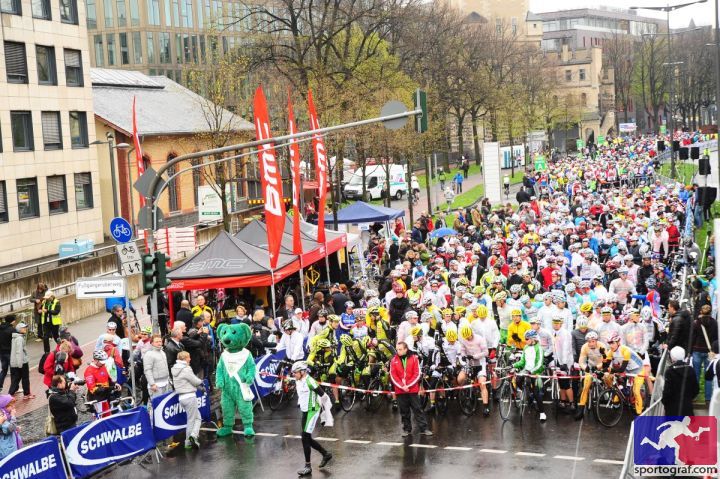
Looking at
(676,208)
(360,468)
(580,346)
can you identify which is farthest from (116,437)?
(676,208)

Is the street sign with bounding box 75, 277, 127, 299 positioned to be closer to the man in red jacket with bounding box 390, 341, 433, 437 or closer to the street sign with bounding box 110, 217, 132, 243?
the street sign with bounding box 110, 217, 132, 243

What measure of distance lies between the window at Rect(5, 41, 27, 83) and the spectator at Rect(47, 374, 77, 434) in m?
26.8

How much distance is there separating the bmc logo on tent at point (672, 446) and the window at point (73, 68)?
115ft

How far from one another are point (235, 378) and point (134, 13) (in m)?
78.3

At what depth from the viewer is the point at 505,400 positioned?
648 inches

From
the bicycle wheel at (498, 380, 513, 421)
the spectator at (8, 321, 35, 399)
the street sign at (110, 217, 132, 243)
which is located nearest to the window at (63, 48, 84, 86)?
the spectator at (8, 321, 35, 399)

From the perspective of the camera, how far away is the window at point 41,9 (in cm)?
4038

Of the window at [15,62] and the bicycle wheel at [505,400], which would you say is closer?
the bicycle wheel at [505,400]

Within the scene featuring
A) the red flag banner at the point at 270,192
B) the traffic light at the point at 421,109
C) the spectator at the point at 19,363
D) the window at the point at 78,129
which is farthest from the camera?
the window at the point at 78,129

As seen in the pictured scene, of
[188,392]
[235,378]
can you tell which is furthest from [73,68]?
[188,392]

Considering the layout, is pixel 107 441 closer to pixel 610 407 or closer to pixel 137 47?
pixel 610 407

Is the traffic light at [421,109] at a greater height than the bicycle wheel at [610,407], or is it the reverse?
the traffic light at [421,109]

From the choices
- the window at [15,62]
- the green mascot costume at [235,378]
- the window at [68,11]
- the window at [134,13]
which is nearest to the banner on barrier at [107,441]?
the green mascot costume at [235,378]

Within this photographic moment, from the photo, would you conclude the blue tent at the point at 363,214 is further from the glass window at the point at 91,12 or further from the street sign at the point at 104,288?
the glass window at the point at 91,12
